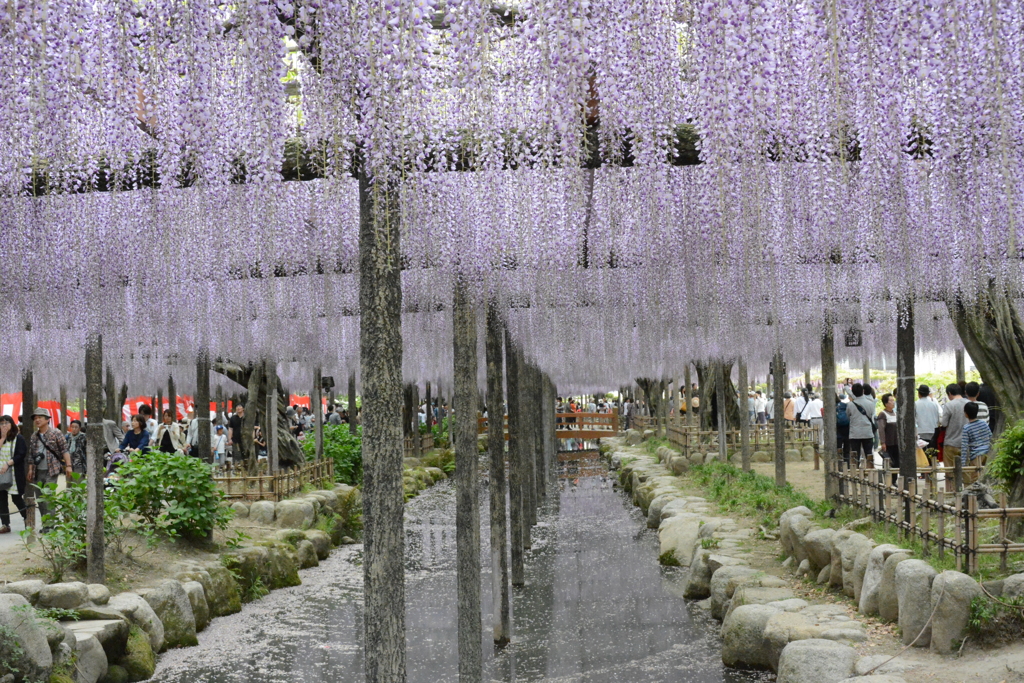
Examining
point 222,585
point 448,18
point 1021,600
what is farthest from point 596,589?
point 448,18

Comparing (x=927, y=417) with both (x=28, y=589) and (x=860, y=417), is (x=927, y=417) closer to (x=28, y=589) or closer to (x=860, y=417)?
(x=860, y=417)

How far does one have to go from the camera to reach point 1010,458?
245 inches

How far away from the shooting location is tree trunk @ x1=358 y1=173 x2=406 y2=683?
12.4 ft

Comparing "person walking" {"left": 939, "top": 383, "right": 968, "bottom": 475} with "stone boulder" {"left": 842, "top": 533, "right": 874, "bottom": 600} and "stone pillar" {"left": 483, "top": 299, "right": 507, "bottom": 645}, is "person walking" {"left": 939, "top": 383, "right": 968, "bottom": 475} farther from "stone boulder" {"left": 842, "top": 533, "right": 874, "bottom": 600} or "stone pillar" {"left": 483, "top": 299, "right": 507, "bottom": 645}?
"stone pillar" {"left": 483, "top": 299, "right": 507, "bottom": 645}

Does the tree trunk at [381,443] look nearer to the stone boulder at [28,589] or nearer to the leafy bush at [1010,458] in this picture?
the stone boulder at [28,589]

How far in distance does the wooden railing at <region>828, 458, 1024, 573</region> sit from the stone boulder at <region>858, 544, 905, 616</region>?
0.25m

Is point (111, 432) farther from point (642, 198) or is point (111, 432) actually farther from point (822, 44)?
point (822, 44)

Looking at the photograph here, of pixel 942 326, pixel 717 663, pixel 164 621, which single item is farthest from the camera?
pixel 942 326

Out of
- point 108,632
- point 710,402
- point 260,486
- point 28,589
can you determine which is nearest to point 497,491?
point 108,632

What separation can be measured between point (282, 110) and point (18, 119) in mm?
1158

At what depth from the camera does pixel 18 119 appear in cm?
403

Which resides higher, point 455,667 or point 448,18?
point 448,18

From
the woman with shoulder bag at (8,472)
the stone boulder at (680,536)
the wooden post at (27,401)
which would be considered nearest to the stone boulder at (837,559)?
the stone boulder at (680,536)

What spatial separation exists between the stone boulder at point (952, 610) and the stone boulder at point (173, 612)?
5.18 metres
